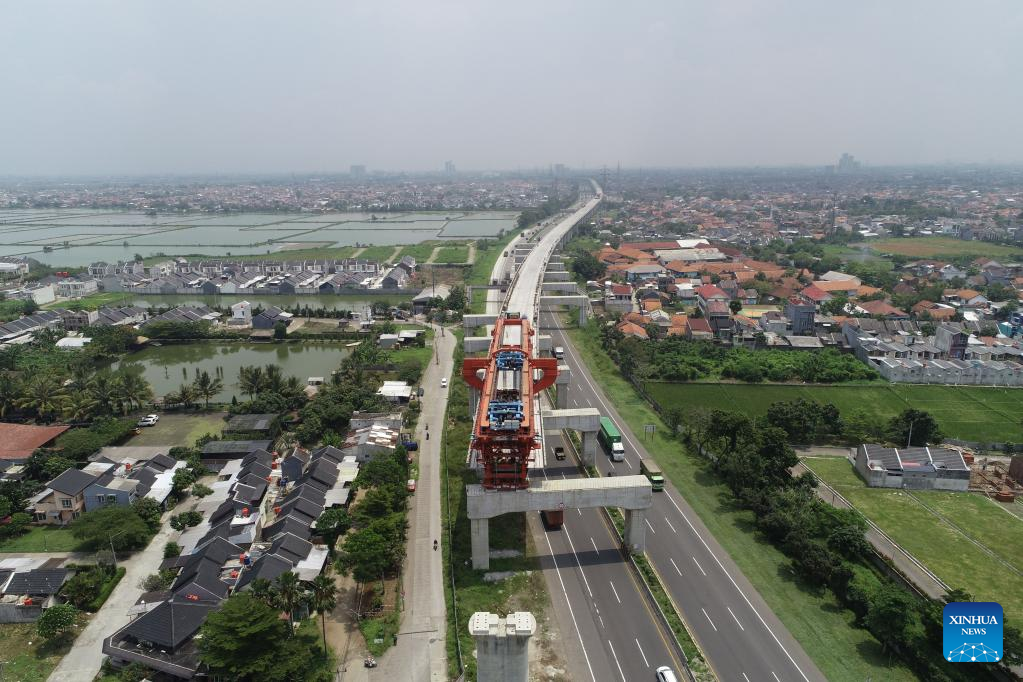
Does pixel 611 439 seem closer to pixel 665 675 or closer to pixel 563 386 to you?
pixel 563 386

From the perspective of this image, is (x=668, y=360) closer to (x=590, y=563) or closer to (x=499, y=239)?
(x=590, y=563)

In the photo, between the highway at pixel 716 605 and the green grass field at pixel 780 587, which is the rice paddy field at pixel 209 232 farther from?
the highway at pixel 716 605

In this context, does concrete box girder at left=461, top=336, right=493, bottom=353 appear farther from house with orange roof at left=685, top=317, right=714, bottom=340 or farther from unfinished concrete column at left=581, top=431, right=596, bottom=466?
house with orange roof at left=685, top=317, right=714, bottom=340

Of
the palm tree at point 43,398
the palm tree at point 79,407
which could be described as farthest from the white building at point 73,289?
the palm tree at point 79,407

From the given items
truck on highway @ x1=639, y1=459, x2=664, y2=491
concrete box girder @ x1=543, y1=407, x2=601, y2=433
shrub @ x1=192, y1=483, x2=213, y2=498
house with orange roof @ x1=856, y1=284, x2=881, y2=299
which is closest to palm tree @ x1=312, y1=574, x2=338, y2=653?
shrub @ x1=192, y1=483, x2=213, y2=498

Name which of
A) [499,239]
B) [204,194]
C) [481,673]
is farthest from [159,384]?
[204,194]

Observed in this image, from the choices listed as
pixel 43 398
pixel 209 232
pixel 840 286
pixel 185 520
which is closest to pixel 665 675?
pixel 185 520
